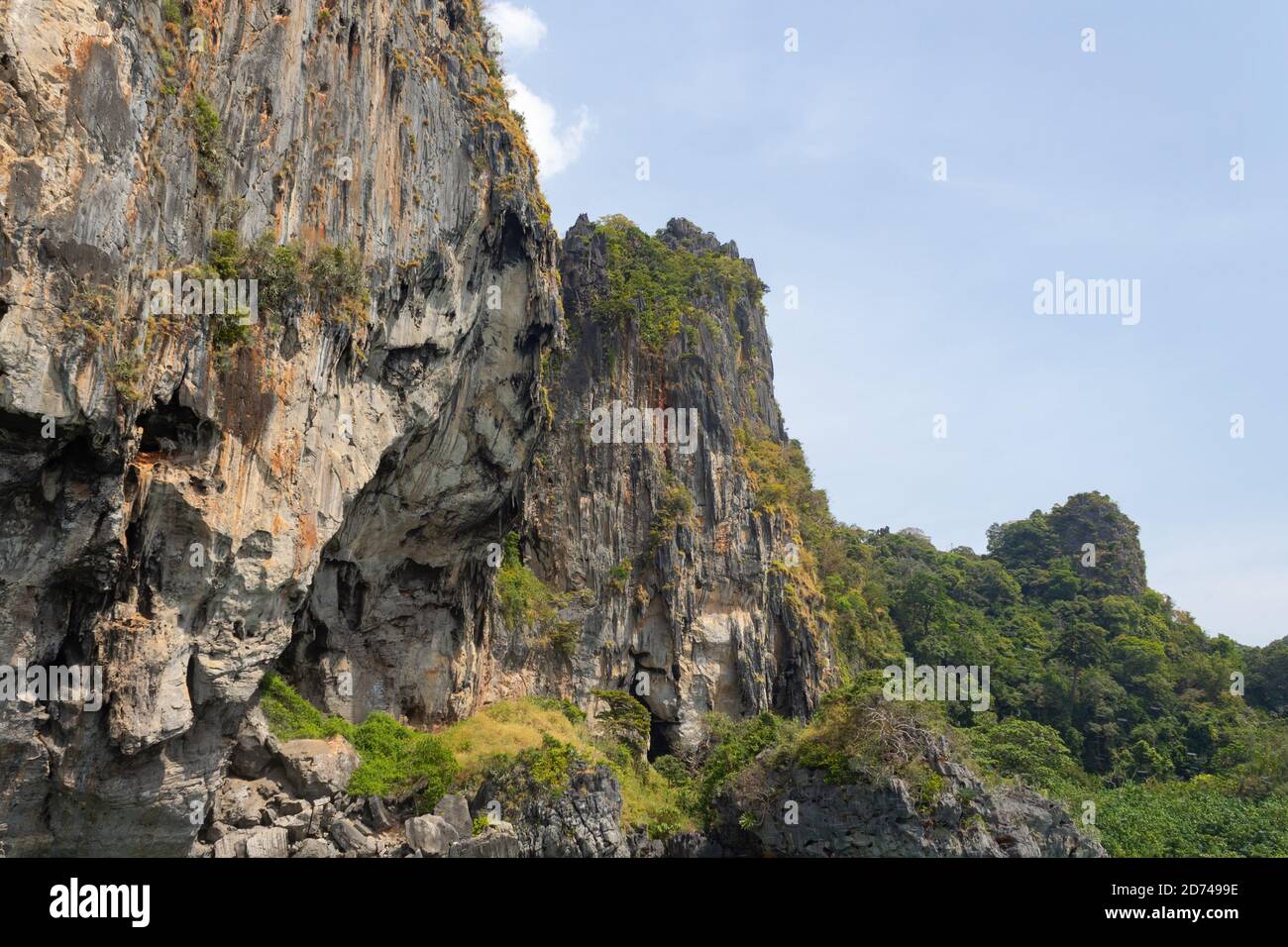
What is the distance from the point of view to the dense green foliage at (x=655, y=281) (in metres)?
36.3

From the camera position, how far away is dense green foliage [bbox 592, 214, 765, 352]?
36.3m

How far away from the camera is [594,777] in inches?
814

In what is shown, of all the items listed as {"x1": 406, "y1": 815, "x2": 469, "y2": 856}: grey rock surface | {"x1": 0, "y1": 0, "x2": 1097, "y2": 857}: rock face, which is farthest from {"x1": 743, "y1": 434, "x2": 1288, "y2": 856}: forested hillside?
{"x1": 406, "y1": 815, "x2": 469, "y2": 856}: grey rock surface

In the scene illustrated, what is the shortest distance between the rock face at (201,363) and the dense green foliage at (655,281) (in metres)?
13.4

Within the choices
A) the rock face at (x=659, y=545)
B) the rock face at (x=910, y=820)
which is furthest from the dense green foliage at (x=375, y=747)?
the rock face at (x=910, y=820)

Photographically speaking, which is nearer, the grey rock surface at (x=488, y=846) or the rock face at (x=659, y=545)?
the grey rock surface at (x=488, y=846)

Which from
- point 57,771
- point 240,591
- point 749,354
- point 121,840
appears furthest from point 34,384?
point 749,354

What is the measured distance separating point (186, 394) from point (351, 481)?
170 inches

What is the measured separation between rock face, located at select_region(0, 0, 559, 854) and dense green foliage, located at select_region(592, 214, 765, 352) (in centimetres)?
1345

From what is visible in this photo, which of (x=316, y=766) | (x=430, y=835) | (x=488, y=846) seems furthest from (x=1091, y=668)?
(x=316, y=766)

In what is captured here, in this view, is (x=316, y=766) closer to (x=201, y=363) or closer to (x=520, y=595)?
(x=201, y=363)

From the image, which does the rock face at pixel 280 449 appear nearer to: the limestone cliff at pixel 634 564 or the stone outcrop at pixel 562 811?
the stone outcrop at pixel 562 811

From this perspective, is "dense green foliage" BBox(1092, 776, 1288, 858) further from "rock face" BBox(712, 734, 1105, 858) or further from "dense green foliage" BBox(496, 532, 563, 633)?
"dense green foliage" BBox(496, 532, 563, 633)

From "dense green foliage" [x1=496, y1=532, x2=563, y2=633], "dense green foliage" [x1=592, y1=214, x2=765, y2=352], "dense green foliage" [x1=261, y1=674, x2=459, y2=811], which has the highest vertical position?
"dense green foliage" [x1=592, y1=214, x2=765, y2=352]
